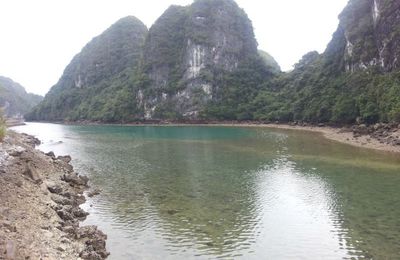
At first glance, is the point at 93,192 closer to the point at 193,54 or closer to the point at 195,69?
the point at 195,69

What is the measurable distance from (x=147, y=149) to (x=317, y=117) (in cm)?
5470

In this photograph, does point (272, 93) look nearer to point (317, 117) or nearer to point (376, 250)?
point (317, 117)

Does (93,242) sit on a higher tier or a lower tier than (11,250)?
lower

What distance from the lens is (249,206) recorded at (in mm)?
28391

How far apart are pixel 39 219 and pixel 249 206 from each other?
523 inches

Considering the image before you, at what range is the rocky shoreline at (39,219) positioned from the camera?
1691 cm

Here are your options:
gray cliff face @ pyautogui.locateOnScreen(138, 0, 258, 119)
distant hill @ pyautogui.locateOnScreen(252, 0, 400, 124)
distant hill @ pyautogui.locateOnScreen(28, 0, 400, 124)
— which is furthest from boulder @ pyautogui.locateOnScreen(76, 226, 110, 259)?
gray cliff face @ pyautogui.locateOnScreen(138, 0, 258, 119)

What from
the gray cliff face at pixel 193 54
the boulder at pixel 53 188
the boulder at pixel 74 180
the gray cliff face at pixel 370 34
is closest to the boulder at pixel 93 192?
the boulder at pixel 74 180

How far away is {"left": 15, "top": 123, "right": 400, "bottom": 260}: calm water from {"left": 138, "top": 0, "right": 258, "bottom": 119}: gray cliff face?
11107 cm

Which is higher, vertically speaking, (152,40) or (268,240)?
(152,40)

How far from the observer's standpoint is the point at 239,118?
144125 millimetres

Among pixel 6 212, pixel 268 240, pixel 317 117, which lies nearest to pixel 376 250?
pixel 268 240

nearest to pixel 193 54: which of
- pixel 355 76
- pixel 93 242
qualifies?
pixel 355 76

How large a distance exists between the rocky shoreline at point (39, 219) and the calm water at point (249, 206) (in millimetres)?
1267
